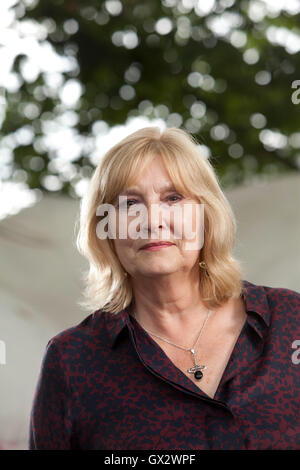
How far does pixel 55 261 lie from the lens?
2920 mm

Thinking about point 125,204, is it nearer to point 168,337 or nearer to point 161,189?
point 161,189

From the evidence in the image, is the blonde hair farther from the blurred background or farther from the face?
the blurred background

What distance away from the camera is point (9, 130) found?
15.0 ft

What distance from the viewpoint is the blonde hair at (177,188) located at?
1478mm

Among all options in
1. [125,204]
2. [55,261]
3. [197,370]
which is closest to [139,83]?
[55,261]

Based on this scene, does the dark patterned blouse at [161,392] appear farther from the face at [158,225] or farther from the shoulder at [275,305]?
the face at [158,225]

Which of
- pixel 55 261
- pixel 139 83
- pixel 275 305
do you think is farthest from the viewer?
pixel 139 83

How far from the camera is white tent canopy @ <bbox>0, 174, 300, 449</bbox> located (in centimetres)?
240

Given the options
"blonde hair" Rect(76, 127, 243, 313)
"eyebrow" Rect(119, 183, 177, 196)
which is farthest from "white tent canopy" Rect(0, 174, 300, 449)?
"eyebrow" Rect(119, 183, 177, 196)

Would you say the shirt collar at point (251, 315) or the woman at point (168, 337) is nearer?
the woman at point (168, 337)

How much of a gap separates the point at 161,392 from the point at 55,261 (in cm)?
159

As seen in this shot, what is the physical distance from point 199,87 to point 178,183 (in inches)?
120

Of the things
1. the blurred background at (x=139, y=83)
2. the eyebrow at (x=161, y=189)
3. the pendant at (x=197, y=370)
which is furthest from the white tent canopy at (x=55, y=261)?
the eyebrow at (x=161, y=189)

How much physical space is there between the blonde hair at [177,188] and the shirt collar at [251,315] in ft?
0.09
